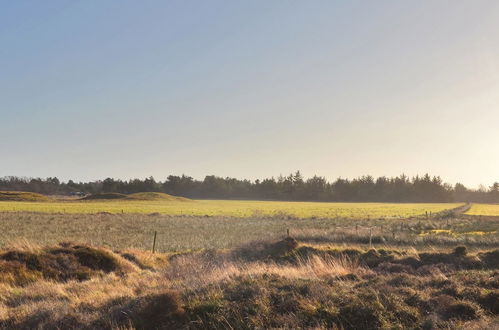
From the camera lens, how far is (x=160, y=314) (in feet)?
27.4

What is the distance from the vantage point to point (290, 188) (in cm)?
16700

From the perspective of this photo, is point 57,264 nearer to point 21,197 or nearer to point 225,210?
point 225,210

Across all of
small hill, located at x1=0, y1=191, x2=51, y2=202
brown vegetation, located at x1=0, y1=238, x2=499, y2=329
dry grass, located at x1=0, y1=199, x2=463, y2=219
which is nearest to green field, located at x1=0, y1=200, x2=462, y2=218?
dry grass, located at x1=0, y1=199, x2=463, y2=219

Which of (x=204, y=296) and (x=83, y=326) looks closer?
(x=83, y=326)

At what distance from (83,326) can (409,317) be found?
6.71 metres

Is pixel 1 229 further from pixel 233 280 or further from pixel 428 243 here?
pixel 428 243

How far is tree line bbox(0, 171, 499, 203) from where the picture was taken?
6216 inches

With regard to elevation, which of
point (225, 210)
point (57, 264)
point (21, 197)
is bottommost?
point (57, 264)

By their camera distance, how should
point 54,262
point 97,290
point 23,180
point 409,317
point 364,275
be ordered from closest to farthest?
1. point 409,317
2. point 97,290
3. point 364,275
4. point 54,262
5. point 23,180

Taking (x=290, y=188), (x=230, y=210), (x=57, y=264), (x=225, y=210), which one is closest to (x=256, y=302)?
(x=57, y=264)

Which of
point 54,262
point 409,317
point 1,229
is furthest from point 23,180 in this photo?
point 409,317

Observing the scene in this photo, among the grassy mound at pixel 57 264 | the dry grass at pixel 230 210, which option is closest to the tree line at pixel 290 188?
the dry grass at pixel 230 210

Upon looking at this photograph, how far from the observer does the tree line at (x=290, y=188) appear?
157875 millimetres

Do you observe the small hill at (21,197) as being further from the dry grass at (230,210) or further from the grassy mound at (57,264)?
the grassy mound at (57,264)
